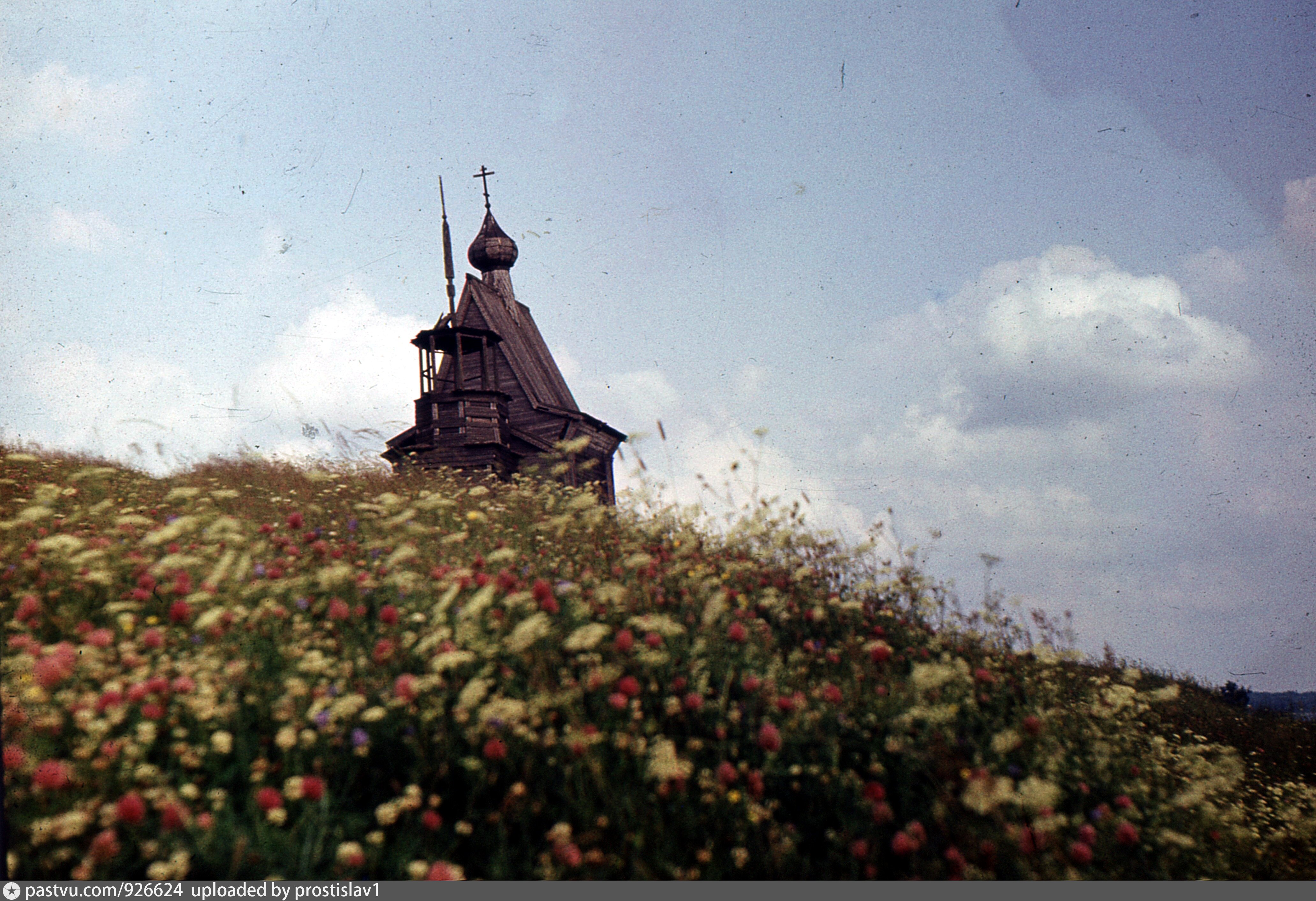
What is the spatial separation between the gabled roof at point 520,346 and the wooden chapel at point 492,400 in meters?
0.03

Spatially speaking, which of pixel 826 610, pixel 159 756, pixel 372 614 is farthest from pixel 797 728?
pixel 159 756

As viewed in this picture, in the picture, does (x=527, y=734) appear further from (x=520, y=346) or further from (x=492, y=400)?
(x=520, y=346)

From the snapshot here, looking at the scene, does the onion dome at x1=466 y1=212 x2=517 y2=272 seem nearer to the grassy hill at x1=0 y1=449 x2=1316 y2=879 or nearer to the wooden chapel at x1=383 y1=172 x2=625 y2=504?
the wooden chapel at x1=383 y1=172 x2=625 y2=504

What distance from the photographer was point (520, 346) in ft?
70.9

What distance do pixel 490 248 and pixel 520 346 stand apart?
201 inches

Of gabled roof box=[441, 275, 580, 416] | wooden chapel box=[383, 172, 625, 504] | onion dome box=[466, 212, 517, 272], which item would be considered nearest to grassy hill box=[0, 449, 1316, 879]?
wooden chapel box=[383, 172, 625, 504]

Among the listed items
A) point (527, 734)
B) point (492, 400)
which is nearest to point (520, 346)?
point (492, 400)

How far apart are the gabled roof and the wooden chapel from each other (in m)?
0.03

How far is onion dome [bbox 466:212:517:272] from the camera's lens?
2488 centimetres

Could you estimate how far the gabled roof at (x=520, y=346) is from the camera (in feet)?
65.4

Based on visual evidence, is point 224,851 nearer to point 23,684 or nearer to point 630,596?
point 23,684

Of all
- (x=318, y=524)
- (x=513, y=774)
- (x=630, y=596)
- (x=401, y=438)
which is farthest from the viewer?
(x=401, y=438)

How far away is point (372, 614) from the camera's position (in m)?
3.81

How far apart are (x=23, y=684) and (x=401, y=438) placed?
15490mm
